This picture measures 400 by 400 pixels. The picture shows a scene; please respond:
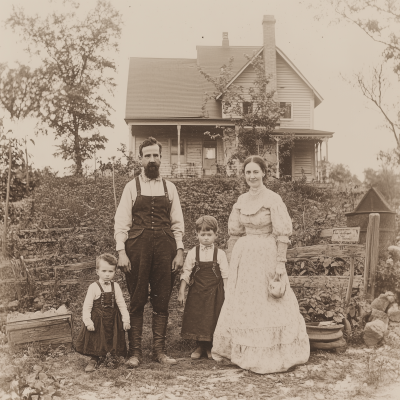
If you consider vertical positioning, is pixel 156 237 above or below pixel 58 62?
below

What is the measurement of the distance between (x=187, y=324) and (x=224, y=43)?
19.4m

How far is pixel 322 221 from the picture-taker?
942 centimetres

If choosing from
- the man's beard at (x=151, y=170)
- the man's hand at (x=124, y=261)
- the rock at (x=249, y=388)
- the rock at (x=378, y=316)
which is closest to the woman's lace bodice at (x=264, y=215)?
the man's beard at (x=151, y=170)

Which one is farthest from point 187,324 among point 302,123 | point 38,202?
point 302,123

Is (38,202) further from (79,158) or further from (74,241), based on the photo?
(79,158)

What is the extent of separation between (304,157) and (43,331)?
17485 millimetres

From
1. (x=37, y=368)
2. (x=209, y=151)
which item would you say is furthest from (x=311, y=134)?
(x=37, y=368)

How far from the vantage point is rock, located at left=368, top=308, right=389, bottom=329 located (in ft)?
16.7

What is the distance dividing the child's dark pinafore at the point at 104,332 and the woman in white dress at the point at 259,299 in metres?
0.91

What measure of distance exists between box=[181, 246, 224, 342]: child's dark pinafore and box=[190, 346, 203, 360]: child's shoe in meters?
0.17

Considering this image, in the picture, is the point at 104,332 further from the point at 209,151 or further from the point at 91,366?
the point at 209,151

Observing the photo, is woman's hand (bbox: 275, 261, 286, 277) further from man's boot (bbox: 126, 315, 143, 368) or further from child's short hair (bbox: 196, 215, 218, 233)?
man's boot (bbox: 126, 315, 143, 368)

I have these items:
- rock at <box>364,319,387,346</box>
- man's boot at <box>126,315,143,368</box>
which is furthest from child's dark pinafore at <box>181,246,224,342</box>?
rock at <box>364,319,387,346</box>

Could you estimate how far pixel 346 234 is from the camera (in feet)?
18.3
